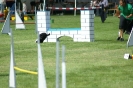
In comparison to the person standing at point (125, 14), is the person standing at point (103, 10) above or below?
below

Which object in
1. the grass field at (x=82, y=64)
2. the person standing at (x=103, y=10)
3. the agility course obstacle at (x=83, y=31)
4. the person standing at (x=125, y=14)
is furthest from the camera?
the person standing at (x=103, y=10)

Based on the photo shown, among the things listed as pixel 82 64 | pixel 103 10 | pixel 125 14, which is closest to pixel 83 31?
pixel 125 14

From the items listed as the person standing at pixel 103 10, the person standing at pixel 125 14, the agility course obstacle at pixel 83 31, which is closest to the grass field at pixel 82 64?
the agility course obstacle at pixel 83 31

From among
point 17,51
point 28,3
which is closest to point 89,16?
point 17,51

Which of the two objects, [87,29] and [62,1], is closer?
[87,29]

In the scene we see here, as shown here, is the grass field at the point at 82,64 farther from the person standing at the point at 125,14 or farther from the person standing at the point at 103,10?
the person standing at the point at 103,10

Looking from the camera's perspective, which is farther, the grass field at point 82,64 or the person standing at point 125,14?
the person standing at point 125,14

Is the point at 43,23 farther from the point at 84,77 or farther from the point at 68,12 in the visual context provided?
the point at 68,12

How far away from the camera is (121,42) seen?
20.8 meters

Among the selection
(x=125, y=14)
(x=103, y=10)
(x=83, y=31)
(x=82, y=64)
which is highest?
(x=125, y=14)

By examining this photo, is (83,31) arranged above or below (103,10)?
above

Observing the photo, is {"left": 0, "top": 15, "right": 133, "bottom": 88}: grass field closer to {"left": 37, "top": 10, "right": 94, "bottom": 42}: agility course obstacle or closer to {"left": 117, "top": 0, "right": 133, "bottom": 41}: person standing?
{"left": 37, "top": 10, "right": 94, "bottom": 42}: agility course obstacle

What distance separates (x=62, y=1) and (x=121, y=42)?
3932cm

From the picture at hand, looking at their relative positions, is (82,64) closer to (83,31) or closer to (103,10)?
(83,31)
